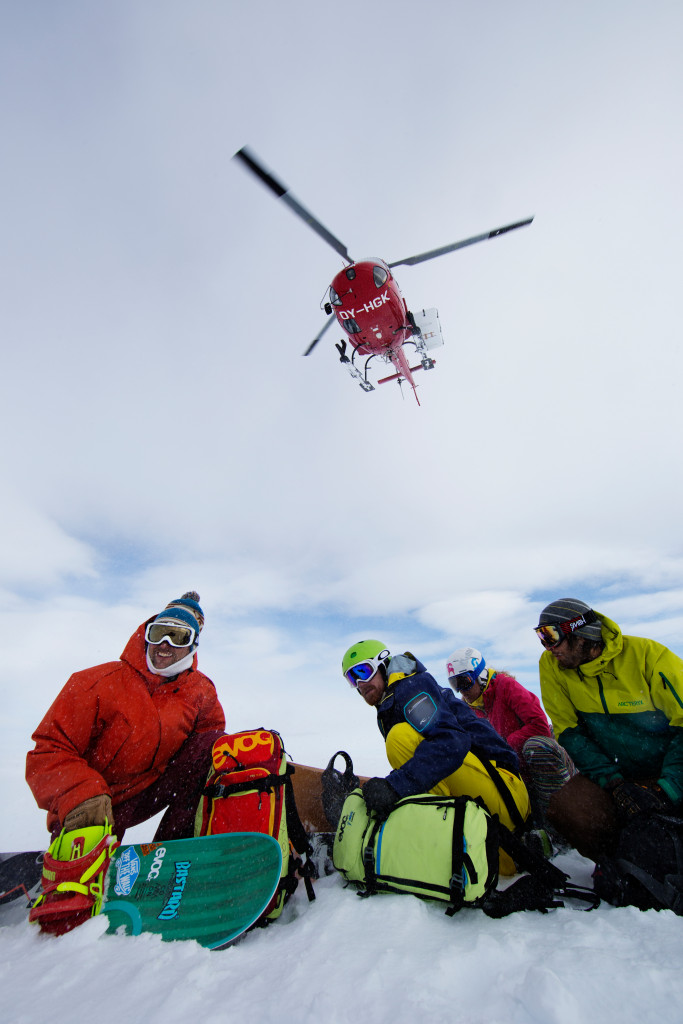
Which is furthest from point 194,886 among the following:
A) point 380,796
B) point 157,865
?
point 380,796

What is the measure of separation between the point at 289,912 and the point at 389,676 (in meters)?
1.32

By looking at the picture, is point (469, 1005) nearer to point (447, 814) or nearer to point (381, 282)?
point (447, 814)

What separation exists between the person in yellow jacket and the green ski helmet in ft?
3.70

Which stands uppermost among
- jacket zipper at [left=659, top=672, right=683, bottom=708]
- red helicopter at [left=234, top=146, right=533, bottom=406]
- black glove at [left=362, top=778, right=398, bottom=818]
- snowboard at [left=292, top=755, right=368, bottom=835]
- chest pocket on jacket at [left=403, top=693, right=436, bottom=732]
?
red helicopter at [left=234, top=146, right=533, bottom=406]

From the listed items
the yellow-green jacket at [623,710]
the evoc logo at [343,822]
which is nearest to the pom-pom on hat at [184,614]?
the evoc logo at [343,822]

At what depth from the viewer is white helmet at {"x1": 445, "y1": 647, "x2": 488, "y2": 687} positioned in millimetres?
5066

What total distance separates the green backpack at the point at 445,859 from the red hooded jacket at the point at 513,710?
1.79 meters

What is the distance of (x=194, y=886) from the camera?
1.90 m

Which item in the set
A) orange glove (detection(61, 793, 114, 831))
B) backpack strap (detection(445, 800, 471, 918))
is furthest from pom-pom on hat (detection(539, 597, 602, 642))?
orange glove (detection(61, 793, 114, 831))

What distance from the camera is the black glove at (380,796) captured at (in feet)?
7.47

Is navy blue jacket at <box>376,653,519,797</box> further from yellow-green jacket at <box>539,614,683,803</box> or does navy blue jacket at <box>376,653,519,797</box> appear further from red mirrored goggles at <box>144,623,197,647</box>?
red mirrored goggles at <box>144,623,197,647</box>

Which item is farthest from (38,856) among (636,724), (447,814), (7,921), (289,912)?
(636,724)

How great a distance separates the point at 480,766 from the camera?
271cm

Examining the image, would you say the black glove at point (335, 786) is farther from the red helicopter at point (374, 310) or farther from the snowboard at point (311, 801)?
the red helicopter at point (374, 310)
